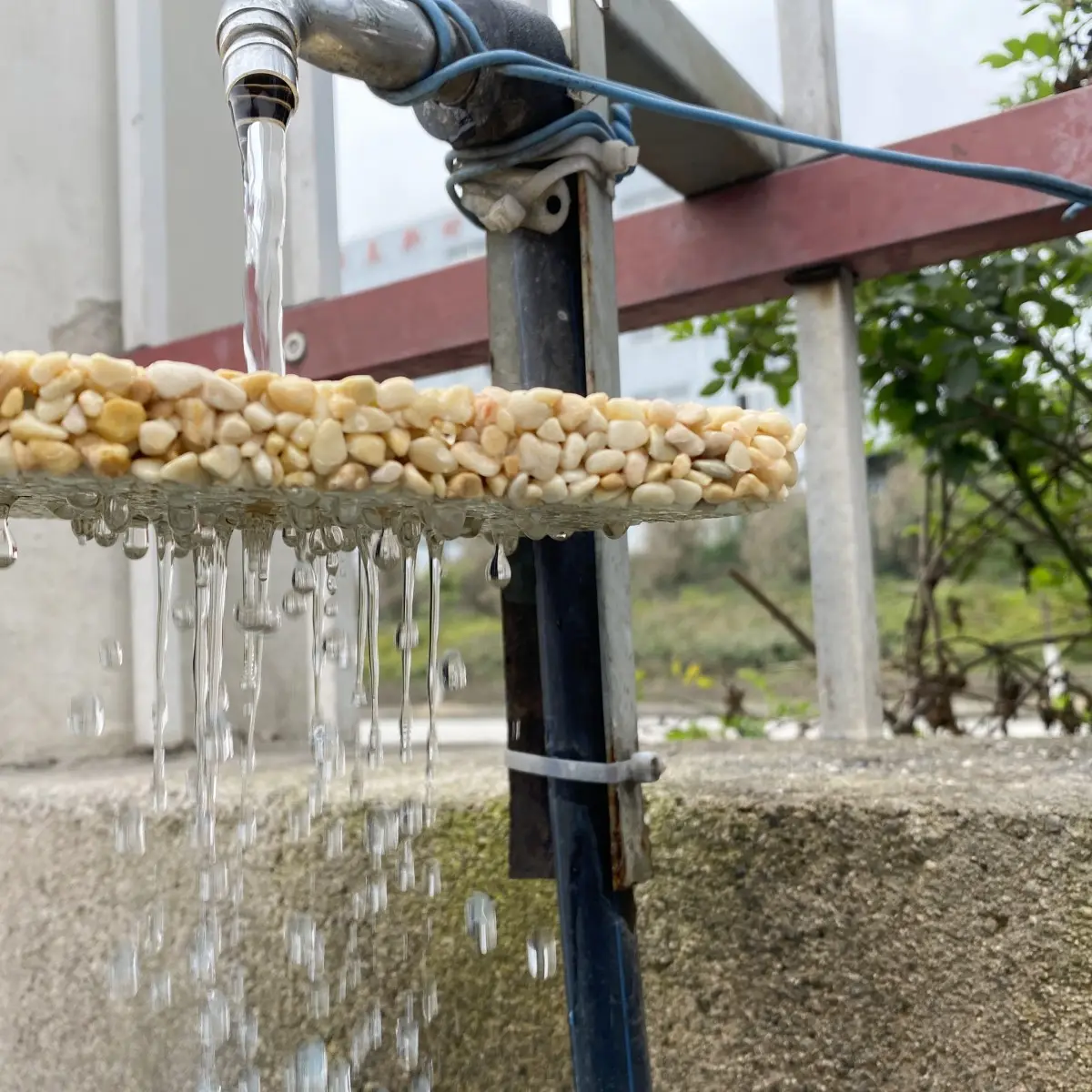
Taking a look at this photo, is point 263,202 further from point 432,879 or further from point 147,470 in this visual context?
point 432,879

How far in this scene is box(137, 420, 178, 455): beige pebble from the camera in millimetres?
379

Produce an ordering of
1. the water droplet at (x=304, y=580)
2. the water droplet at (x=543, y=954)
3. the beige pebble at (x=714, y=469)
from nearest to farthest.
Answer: the beige pebble at (x=714, y=469) < the water droplet at (x=304, y=580) < the water droplet at (x=543, y=954)

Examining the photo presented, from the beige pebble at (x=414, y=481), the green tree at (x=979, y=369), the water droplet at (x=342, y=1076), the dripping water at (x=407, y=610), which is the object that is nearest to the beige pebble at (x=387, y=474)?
the beige pebble at (x=414, y=481)

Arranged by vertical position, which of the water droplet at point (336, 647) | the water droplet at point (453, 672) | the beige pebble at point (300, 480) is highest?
the beige pebble at point (300, 480)

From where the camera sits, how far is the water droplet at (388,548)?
1.78ft

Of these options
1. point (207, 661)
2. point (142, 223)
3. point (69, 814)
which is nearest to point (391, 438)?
point (207, 661)

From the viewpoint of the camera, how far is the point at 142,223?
1.56 metres

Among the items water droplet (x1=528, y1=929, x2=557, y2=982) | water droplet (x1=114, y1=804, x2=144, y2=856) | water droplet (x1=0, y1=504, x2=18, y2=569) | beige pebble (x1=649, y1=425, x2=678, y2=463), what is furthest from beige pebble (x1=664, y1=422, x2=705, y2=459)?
water droplet (x1=114, y1=804, x2=144, y2=856)

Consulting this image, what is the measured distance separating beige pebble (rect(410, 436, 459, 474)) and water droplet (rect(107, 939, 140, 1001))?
886 millimetres

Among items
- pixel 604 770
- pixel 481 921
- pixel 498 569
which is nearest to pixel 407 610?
pixel 498 569

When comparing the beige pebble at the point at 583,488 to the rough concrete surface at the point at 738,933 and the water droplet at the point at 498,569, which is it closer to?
the water droplet at the point at 498,569

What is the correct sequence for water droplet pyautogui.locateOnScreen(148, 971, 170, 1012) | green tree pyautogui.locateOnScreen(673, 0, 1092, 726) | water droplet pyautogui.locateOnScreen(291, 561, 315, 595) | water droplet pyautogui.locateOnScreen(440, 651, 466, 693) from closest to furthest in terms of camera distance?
water droplet pyautogui.locateOnScreen(291, 561, 315, 595) < water droplet pyautogui.locateOnScreen(440, 651, 466, 693) < water droplet pyautogui.locateOnScreen(148, 971, 170, 1012) < green tree pyautogui.locateOnScreen(673, 0, 1092, 726)

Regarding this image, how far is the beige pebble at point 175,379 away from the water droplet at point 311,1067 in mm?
752

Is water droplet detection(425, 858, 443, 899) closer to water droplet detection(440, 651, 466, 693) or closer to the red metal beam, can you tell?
water droplet detection(440, 651, 466, 693)
